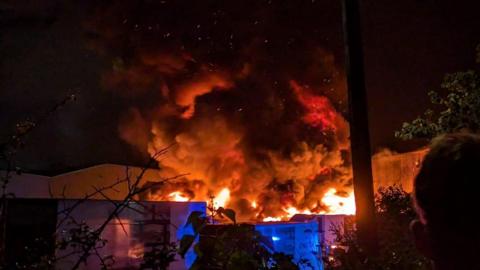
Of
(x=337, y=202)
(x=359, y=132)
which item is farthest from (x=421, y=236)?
(x=337, y=202)

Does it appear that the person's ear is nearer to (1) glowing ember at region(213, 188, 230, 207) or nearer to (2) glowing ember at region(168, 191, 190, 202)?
(2) glowing ember at region(168, 191, 190, 202)

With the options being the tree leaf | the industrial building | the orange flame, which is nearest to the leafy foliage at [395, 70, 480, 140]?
the industrial building

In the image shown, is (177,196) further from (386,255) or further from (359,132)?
(386,255)

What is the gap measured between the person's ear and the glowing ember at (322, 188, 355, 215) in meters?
27.7

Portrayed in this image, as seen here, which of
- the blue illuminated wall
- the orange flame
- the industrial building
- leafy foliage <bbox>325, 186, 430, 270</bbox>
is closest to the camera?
leafy foliage <bbox>325, 186, 430, 270</bbox>

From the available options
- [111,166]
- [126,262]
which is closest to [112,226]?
[126,262]

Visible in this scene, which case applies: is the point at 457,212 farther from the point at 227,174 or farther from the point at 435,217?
the point at 227,174

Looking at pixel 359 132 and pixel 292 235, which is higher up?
pixel 359 132

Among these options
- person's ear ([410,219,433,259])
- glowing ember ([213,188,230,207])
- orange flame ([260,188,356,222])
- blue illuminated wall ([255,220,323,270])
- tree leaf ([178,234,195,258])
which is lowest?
blue illuminated wall ([255,220,323,270])

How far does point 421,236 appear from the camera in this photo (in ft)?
4.58

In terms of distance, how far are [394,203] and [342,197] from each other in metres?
17.5

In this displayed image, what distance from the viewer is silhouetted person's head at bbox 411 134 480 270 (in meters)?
1.32

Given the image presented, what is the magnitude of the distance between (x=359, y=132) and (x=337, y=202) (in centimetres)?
2476

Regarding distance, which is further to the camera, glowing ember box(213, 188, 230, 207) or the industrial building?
glowing ember box(213, 188, 230, 207)
